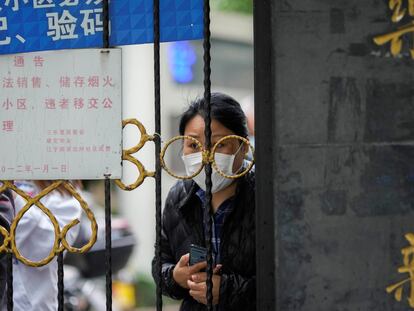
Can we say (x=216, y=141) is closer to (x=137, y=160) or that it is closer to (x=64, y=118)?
(x=137, y=160)

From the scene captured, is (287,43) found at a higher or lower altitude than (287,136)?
higher

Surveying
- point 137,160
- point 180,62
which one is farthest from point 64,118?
point 180,62

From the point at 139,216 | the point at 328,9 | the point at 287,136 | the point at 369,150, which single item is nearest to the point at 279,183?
the point at 287,136

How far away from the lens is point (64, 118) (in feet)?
9.04

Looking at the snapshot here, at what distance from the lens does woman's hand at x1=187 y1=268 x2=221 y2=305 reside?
114 inches

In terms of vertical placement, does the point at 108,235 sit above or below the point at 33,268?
above

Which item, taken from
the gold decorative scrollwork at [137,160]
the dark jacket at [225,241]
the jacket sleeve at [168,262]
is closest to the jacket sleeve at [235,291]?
the dark jacket at [225,241]

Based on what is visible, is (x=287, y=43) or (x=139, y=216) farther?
(x=139, y=216)

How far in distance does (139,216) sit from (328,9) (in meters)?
11.5

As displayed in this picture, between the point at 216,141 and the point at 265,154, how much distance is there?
19.0 inches

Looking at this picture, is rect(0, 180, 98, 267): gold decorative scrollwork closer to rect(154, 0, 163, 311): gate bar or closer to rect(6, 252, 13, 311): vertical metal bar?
rect(6, 252, 13, 311): vertical metal bar

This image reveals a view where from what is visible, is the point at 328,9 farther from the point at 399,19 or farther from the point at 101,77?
the point at 101,77

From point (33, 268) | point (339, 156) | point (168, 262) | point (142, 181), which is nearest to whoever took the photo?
point (339, 156)

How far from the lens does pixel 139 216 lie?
1385 cm
